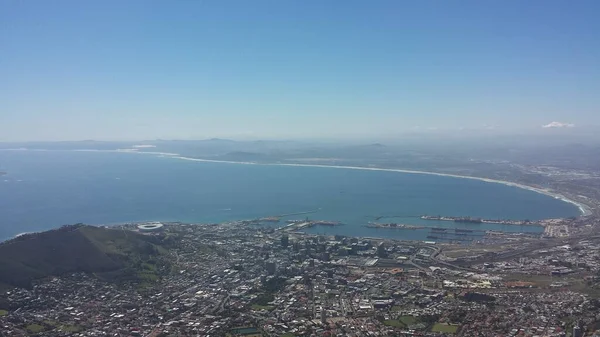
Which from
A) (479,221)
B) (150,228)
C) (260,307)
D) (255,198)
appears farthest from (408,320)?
(255,198)

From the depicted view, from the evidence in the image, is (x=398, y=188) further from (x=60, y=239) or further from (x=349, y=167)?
(x=60, y=239)

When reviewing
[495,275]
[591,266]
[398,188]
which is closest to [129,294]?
[495,275]

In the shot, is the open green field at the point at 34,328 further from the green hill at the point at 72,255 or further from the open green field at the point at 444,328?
the open green field at the point at 444,328

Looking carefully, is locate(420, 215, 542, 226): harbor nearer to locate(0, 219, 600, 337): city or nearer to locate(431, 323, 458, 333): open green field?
locate(0, 219, 600, 337): city

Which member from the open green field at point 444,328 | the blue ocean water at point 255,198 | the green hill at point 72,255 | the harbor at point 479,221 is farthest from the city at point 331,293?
the blue ocean water at point 255,198

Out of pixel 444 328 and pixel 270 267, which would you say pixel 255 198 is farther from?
pixel 444 328
